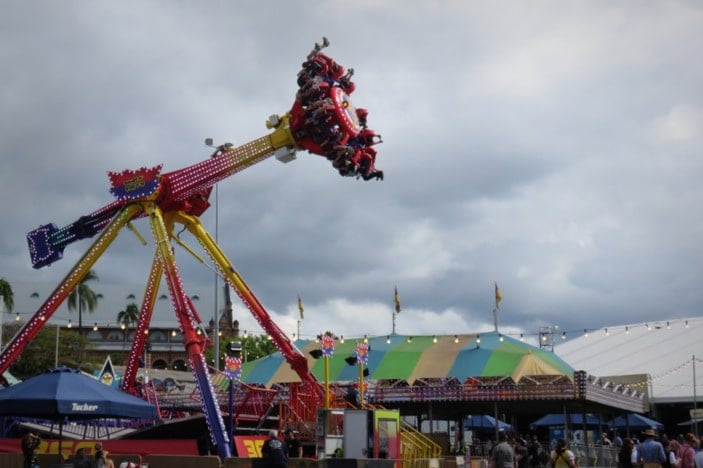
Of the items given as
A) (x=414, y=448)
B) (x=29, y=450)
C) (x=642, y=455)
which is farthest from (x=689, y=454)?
(x=29, y=450)

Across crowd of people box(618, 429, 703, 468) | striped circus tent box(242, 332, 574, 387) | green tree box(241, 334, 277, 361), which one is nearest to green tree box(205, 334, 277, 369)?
green tree box(241, 334, 277, 361)

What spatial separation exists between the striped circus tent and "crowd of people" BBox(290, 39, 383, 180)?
17.4 meters

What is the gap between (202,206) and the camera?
109 feet

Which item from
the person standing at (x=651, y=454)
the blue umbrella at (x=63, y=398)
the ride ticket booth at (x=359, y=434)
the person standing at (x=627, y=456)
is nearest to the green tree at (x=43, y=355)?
the ride ticket booth at (x=359, y=434)

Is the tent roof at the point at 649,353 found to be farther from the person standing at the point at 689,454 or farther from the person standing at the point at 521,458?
the person standing at the point at 689,454

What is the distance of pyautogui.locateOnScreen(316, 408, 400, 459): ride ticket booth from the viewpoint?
24.3 metres

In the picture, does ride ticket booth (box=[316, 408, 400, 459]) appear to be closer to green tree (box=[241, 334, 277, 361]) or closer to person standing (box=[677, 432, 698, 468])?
person standing (box=[677, 432, 698, 468])

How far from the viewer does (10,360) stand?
3030 cm

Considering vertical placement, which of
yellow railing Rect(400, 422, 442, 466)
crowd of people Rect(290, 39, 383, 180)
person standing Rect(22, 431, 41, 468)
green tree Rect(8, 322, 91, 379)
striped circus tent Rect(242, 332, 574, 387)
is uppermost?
crowd of people Rect(290, 39, 383, 180)

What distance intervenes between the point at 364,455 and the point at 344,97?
11.8 m

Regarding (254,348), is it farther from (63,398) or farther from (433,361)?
(63,398)

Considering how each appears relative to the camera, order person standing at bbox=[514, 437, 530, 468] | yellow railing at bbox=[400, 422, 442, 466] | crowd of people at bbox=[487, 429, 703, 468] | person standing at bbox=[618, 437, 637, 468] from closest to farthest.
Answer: crowd of people at bbox=[487, 429, 703, 468], person standing at bbox=[618, 437, 637, 468], yellow railing at bbox=[400, 422, 442, 466], person standing at bbox=[514, 437, 530, 468]

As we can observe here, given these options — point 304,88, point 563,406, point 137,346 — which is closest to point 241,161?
point 304,88

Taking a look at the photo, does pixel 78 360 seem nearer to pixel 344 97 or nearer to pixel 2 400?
pixel 344 97
